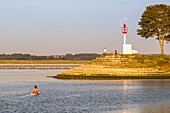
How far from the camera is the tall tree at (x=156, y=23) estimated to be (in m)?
97.4

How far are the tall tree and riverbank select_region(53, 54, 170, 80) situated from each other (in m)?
9.71

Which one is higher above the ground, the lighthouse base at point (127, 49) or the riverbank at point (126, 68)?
the lighthouse base at point (127, 49)

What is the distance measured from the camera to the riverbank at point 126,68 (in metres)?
84.4

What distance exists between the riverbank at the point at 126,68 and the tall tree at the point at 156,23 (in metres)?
9.71

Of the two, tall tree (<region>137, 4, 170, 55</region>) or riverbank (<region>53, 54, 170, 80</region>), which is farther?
tall tree (<region>137, 4, 170, 55</region>)

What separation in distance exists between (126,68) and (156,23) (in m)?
16.9

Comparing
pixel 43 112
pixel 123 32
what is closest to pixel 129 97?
pixel 43 112

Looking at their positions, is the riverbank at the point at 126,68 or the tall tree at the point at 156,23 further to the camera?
the tall tree at the point at 156,23

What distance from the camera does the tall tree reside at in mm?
97438

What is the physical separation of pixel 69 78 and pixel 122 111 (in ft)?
174

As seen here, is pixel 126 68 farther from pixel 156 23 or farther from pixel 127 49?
pixel 156 23

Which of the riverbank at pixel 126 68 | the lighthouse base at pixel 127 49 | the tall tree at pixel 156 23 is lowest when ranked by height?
the riverbank at pixel 126 68

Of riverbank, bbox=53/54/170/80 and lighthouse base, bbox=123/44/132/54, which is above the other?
lighthouse base, bbox=123/44/132/54

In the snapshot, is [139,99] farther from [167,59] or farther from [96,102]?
[167,59]
